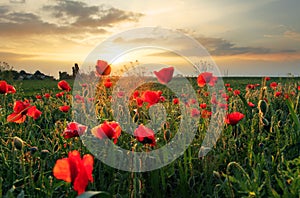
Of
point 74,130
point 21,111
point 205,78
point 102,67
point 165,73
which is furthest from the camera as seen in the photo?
point 102,67

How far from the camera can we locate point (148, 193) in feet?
7.04

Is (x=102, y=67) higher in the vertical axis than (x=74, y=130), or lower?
higher

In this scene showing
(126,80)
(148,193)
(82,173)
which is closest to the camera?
(82,173)

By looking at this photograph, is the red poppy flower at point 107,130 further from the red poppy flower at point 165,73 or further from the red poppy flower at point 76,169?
the red poppy flower at point 165,73

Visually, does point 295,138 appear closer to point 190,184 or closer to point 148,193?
point 190,184

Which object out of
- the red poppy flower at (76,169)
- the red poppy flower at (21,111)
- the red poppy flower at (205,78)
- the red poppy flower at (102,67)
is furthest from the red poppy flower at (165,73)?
the red poppy flower at (76,169)

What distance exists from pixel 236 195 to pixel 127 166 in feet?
2.45

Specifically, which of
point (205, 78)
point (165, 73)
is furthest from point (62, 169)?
point (205, 78)

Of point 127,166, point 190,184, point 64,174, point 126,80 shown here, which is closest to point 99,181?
point 127,166

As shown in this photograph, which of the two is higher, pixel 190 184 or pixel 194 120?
pixel 194 120

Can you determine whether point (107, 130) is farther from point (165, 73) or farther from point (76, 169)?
point (165, 73)

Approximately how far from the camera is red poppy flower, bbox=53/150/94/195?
1.17m

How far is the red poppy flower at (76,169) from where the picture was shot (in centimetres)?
117

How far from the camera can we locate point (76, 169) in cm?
121
